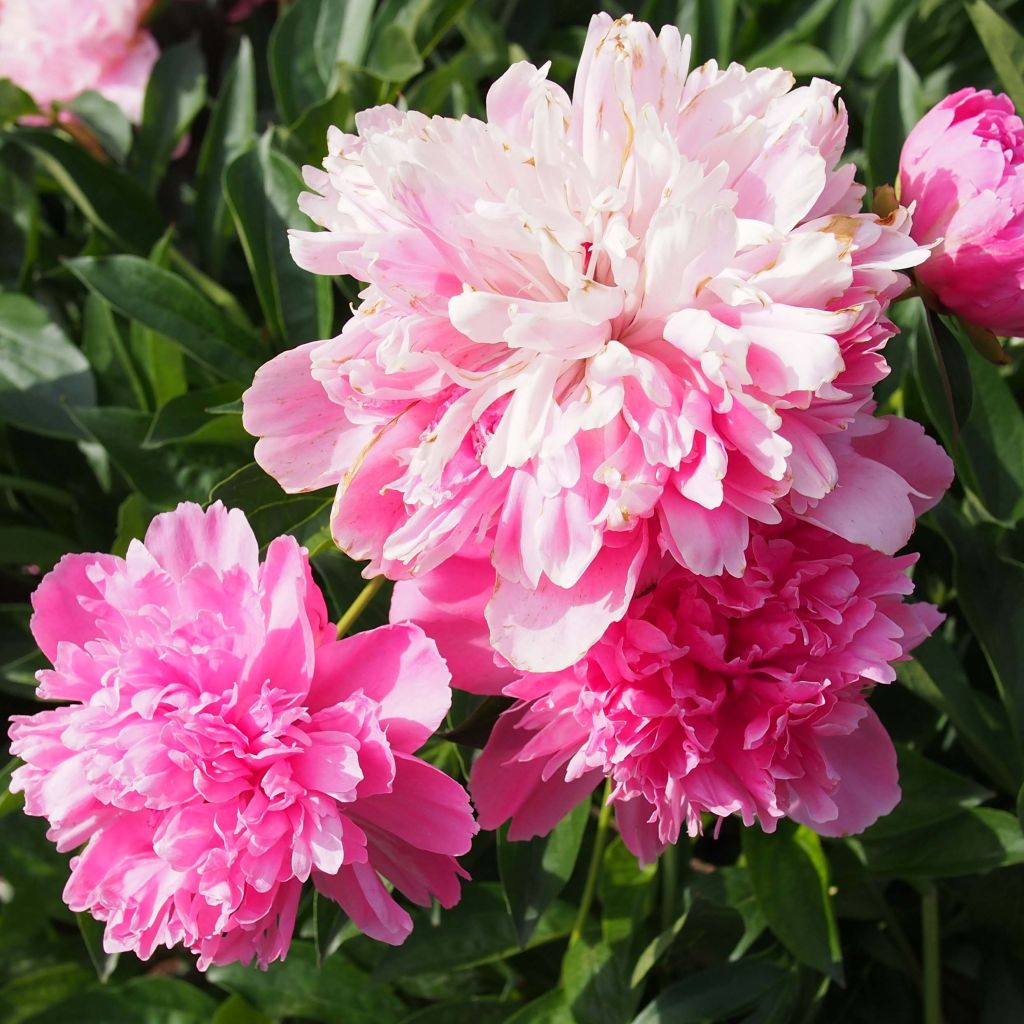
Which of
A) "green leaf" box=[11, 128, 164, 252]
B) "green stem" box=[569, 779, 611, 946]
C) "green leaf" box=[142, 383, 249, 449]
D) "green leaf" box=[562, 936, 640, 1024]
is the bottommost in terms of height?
"green leaf" box=[562, 936, 640, 1024]

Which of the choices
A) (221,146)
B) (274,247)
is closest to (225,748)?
(274,247)

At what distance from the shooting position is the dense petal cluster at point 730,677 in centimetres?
55

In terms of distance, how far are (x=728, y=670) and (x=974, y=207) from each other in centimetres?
27

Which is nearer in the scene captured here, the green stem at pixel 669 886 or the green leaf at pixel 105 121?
the green stem at pixel 669 886

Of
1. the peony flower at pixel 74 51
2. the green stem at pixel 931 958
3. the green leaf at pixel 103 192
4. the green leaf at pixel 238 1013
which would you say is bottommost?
the green leaf at pixel 238 1013

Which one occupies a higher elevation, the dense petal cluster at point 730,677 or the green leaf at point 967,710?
the dense petal cluster at point 730,677

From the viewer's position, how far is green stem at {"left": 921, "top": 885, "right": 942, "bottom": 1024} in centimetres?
86

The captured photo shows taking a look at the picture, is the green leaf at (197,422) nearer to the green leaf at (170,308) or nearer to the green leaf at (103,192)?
the green leaf at (170,308)

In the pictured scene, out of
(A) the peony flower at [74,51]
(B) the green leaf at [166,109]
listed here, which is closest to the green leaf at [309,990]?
(B) the green leaf at [166,109]

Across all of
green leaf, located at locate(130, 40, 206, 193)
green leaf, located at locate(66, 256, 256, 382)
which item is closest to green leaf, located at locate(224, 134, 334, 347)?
green leaf, located at locate(66, 256, 256, 382)

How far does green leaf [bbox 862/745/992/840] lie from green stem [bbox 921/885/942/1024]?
9cm

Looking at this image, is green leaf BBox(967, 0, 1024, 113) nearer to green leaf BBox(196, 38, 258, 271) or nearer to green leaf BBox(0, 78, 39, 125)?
green leaf BBox(196, 38, 258, 271)

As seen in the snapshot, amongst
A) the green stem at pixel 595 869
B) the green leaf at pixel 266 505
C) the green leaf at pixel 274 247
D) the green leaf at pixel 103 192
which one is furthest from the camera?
the green leaf at pixel 103 192

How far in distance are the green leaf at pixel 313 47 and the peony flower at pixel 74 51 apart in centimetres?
24
